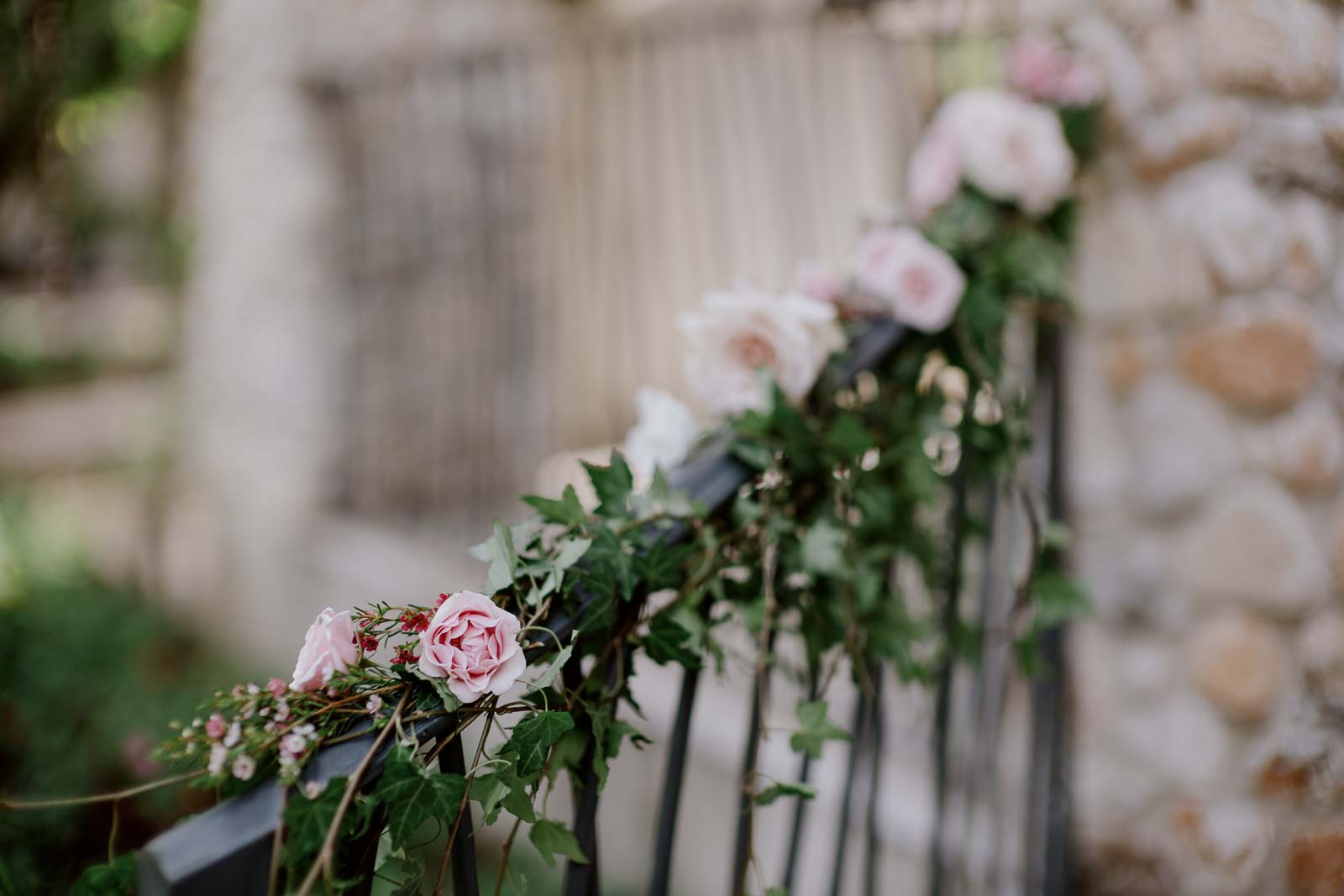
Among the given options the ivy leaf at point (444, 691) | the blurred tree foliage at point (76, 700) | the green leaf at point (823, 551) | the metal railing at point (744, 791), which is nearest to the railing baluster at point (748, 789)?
the metal railing at point (744, 791)

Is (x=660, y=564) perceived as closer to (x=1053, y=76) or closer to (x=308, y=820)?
(x=308, y=820)

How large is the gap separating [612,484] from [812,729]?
0.31 metres

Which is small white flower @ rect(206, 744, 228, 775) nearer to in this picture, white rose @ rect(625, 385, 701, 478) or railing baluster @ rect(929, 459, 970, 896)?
white rose @ rect(625, 385, 701, 478)

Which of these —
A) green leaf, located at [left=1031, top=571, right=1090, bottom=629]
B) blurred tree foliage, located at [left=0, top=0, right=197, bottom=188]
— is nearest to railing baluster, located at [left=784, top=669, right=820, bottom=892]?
green leaf, located at [left=1031, top=571, right=1090, bottom=629]

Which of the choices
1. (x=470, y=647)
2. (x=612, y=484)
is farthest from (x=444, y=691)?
(x=612, y=484)

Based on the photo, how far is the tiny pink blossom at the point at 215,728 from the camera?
0.55 metres

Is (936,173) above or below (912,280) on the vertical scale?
above

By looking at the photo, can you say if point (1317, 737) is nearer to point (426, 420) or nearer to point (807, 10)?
point (807, 10)

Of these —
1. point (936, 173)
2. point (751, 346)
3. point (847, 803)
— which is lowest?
point (847, 803)

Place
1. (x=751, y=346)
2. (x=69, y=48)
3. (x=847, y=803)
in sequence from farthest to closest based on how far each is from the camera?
(x=69, y=48) < (x=847, y=803) < (x=751, y=346)

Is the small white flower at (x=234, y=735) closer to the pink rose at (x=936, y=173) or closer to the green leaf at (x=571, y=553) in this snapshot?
the green leaf at (x=571, y=553)

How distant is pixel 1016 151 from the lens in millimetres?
1350

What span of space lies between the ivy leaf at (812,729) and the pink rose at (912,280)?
561 mm

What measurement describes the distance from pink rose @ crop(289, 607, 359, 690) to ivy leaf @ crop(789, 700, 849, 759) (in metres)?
0.43
